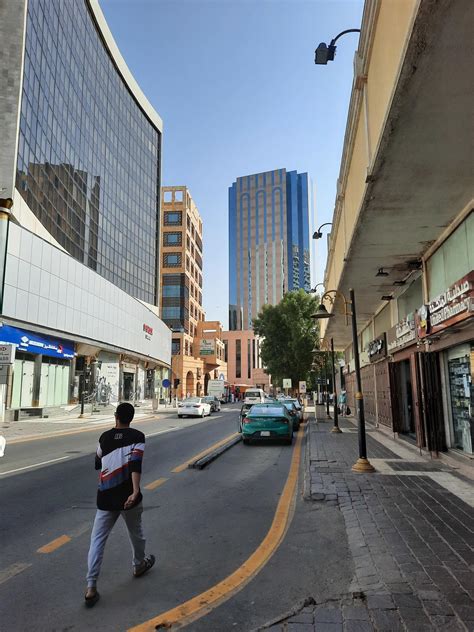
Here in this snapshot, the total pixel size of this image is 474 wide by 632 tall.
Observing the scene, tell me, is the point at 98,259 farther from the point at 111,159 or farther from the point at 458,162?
the point at 458,162

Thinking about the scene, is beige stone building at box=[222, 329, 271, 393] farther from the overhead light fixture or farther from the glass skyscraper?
the overhead light fixture

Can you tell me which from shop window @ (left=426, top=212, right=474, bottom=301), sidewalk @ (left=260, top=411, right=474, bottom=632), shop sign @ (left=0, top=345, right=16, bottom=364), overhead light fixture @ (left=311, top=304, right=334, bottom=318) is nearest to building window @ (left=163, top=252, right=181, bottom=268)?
shop sign @ (left=0, top=345, right=16, bottom=364)

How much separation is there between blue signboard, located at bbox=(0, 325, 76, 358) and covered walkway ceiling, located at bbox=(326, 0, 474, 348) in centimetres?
2126

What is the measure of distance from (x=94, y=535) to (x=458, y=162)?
6600mm

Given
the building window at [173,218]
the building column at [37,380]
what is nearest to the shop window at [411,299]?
the building column at [37,380]

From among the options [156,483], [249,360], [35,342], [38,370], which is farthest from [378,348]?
[249,360]

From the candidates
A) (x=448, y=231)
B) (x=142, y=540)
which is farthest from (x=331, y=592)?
(x=448, y=231)

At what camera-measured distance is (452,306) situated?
9297 millimetres

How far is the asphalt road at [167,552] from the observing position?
383cm

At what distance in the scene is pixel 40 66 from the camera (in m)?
Result: 34.9

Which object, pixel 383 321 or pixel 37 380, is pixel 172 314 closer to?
pixel 37 380

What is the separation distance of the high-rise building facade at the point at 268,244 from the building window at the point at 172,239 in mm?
73500

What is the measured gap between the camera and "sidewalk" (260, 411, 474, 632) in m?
3.42

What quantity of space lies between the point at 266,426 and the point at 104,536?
11.9 meters
